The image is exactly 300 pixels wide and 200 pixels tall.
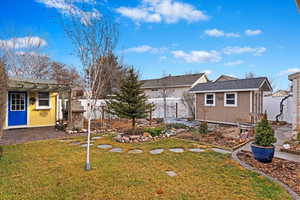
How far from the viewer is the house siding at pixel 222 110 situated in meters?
10.8

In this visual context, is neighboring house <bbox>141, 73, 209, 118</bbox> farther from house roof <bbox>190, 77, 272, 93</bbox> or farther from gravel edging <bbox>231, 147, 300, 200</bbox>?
gravel edging <bbox>231, 147, 300, 200</bbox>

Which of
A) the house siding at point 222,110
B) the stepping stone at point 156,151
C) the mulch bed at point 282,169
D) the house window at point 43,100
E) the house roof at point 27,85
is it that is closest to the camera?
the mulch bed at point 282,169

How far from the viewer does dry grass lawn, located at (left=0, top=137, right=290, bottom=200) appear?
116 inches

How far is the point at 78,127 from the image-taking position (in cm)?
954

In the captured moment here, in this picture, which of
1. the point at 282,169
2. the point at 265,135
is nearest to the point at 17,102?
the point at 265,135

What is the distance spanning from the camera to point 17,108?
32.2ft

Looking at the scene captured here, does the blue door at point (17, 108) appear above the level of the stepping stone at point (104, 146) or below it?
above

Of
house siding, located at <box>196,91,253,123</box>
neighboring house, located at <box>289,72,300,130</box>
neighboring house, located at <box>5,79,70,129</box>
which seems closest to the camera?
neighboring house, located at <box>289,72,300,130</box>

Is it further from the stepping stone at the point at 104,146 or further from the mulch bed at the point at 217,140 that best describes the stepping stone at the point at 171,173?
the mulch bed at the point at 217,140

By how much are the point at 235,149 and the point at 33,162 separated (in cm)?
632

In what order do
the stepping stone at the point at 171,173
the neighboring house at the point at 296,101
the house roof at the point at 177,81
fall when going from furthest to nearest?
the house roof at the point at 177,81
the neighboring house at the point at 296,101
the stepping stone at the point at 171,173

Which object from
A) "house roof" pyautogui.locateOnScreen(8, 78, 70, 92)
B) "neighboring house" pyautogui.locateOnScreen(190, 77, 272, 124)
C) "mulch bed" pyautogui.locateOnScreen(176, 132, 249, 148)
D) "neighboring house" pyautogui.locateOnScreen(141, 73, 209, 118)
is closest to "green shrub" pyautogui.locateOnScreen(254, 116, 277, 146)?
"mulch bed" pyautogui.locateOnScreen(176, 132, 249, 148)

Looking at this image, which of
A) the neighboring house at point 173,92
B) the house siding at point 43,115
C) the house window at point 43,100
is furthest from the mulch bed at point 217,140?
the house window at point 43,100

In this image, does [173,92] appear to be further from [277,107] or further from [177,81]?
[277,107]
